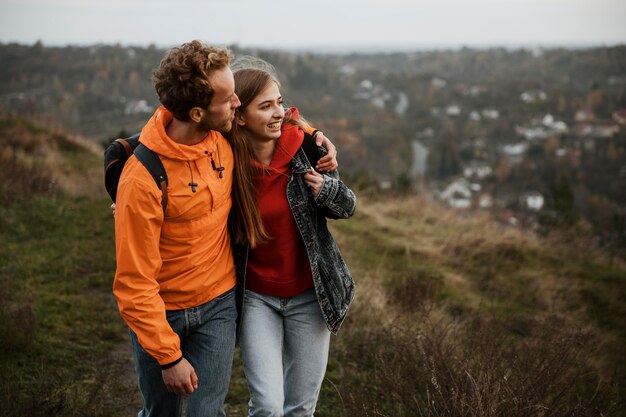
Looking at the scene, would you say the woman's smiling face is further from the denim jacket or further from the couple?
the denim jacket

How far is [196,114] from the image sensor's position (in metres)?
1.93

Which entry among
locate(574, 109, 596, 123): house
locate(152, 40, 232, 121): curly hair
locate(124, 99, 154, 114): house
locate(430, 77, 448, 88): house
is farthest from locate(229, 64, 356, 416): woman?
locate(430, 77, 448, 88): house

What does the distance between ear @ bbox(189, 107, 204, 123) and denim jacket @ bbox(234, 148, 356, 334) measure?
0.54 meters

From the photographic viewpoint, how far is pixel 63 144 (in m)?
12.5

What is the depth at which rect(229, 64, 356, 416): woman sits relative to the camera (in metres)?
2.29

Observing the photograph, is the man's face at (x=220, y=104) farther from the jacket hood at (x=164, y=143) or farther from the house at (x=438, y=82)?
the house at (x=438, y=82)

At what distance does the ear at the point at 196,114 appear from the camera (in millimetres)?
1922

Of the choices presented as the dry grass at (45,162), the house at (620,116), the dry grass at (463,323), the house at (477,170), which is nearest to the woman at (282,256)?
the dry grass at (463,323)

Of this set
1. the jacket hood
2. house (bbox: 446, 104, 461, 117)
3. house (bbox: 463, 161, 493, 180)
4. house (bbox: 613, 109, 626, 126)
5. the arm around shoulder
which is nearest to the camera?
the jacket hood

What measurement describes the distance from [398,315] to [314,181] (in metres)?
2.60

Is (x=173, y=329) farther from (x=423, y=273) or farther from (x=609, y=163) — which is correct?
(x=609, y=163)

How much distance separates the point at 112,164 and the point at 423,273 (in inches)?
189

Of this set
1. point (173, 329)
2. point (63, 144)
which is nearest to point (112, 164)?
point (173, 329)

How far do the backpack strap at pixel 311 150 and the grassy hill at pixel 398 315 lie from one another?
1099mm
